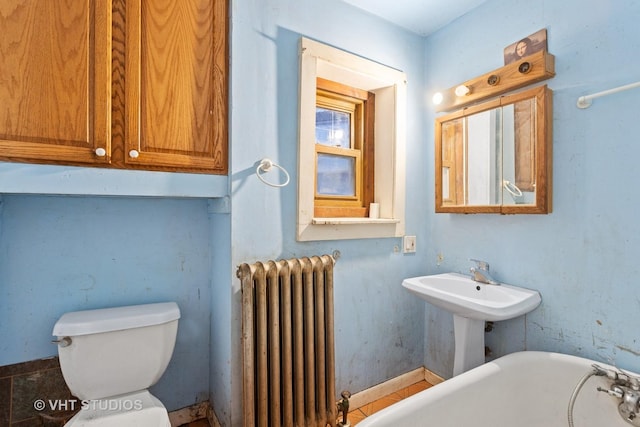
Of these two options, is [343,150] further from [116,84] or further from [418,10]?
[116,84]

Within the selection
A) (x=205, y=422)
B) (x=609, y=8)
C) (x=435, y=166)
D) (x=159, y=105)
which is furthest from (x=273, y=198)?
(x=609, y=8)

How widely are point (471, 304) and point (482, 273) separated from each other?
1.31 feet

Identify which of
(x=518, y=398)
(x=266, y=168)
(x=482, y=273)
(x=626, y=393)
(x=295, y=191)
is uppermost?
(x=266, y=168)

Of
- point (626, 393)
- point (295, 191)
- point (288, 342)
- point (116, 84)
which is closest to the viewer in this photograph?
point (626, 393)

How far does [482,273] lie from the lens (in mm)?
1703

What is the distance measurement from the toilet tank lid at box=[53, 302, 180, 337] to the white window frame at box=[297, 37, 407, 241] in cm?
74

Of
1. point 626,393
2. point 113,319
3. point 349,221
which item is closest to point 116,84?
point 113,319

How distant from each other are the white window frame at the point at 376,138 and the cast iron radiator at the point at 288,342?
9.4 inches

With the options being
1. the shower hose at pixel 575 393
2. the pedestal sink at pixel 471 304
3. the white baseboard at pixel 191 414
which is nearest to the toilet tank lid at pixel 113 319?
the white baseboard at pixel 191 414

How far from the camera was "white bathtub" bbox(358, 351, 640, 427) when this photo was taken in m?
1.12

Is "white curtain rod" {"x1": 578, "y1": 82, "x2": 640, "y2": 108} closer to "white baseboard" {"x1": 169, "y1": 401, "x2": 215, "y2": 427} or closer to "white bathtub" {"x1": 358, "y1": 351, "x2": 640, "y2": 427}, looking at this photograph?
"white bathtub" {"x1": 358, "y1": 351, "x2": 640, "y2": 427}

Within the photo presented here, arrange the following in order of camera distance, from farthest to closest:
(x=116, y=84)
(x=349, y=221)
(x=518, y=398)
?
(x=349, y=221), (x=518, y=398), (x=116, y=84)

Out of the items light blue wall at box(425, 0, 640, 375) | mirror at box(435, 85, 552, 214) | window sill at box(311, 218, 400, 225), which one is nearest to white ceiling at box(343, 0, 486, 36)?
light blue wall at box(425, 0, 640, 375)

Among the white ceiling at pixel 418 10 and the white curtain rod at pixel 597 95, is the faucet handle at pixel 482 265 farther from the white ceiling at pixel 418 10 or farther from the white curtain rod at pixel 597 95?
the white ceiling at pixel 418 10
